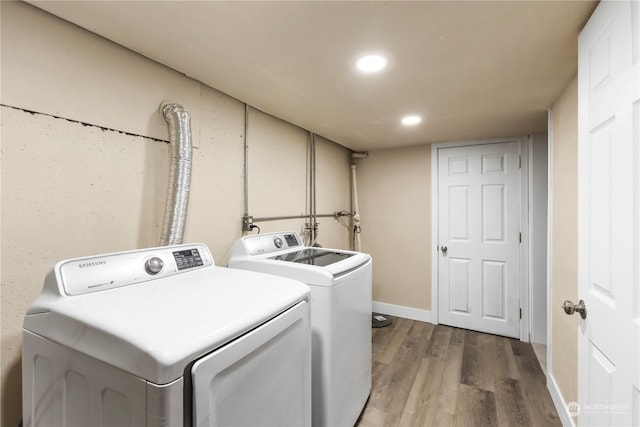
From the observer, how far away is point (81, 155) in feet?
3.86

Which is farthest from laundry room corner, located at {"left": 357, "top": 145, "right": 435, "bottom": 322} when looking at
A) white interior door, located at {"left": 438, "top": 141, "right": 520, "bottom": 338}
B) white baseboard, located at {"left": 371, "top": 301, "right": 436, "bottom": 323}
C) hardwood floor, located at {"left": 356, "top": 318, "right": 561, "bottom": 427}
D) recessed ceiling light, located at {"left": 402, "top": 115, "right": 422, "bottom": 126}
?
recessed ceiling light, located at {"left": 402, "top": 115, "right": 422, "bottom": 126}

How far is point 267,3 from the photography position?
40.2 inches

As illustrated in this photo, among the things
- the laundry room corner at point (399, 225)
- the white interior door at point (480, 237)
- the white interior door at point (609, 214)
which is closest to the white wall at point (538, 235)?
the white interior door at point (480, 237)

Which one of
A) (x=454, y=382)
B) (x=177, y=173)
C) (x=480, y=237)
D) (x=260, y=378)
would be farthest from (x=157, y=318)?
(x=480, y=237)

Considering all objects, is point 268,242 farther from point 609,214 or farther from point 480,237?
point 480,237

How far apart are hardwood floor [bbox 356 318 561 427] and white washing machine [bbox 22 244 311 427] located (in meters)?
1.14

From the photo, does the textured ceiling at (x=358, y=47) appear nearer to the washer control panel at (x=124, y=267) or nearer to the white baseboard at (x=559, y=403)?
the washer control panel at (x=124, y=267)

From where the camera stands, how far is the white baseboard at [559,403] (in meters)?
1.64

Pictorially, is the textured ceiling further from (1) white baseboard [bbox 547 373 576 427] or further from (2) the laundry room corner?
(1) white baseboard [bbox 547 373 576 427]

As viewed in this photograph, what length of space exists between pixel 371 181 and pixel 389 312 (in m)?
1.63

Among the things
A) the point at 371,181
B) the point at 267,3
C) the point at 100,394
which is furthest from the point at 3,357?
the point at 371,181

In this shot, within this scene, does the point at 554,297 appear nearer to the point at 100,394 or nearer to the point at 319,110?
the point at 319,110

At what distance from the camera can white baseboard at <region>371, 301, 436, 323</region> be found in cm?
330

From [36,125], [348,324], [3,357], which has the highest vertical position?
[36,125]
